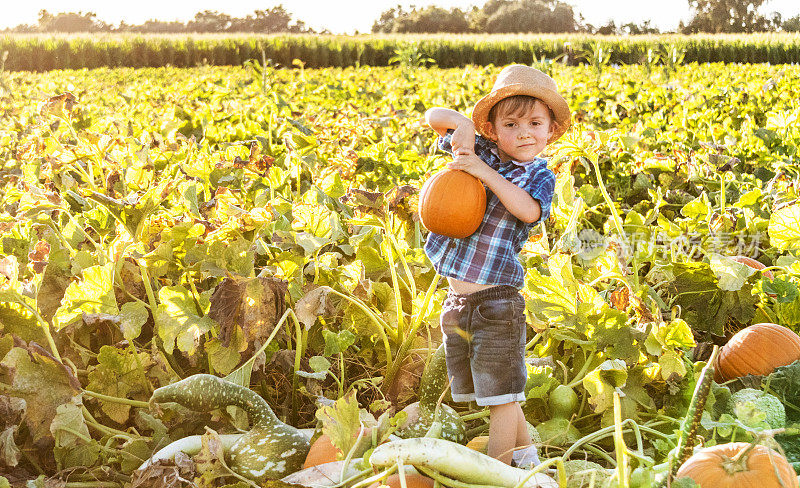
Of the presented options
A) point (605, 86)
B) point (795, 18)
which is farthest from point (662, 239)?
point (795, 18)

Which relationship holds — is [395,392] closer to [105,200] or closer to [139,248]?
[139,248]

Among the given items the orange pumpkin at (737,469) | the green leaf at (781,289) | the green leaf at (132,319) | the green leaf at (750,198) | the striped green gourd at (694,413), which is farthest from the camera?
the green leaf at (750,198)

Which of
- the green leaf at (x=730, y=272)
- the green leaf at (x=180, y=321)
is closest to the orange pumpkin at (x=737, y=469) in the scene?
the green leaf at (x=730, y=272)

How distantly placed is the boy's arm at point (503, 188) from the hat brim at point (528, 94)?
0.44 ft

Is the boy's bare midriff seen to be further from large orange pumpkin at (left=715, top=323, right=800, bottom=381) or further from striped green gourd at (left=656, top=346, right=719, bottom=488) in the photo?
large orange pumpkin at (left=715, top=323, right=800, bottom=381)

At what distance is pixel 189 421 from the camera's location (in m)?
1.80

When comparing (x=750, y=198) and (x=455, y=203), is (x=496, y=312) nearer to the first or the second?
(x=455, y=203)

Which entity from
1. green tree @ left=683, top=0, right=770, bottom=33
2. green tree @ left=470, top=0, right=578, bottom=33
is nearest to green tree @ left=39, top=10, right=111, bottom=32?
green tree @ left=470, top=0, right=578, bottom=33

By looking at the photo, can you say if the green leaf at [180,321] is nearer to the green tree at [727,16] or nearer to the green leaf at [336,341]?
the green leaf at [336,341]

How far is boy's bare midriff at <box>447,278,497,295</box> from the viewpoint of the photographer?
1625mm

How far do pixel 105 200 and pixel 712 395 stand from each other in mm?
1622

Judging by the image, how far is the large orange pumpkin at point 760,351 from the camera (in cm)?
197

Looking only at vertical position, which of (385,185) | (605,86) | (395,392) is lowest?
(395,392)

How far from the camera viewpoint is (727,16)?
70250 mm
